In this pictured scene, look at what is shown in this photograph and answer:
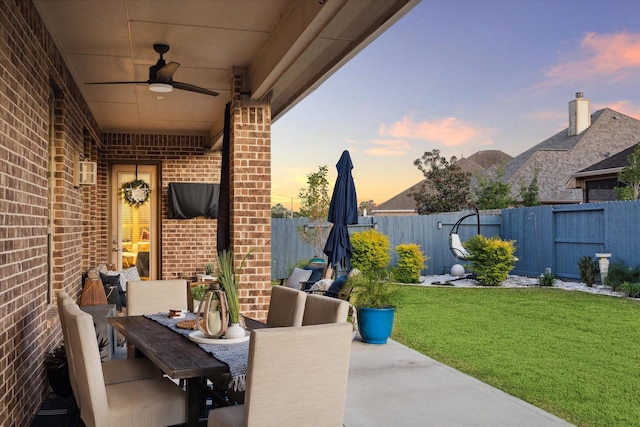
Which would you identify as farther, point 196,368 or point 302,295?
point 302,295

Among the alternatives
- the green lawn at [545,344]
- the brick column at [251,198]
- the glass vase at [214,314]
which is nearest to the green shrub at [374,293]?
the green lawn at [545,344]

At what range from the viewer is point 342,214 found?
8.02m

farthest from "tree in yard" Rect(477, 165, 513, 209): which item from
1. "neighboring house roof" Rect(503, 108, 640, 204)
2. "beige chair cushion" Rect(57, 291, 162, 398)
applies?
"beige chair cushion" Rect(57, 291, 162, 398)

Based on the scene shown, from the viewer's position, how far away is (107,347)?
199 inches

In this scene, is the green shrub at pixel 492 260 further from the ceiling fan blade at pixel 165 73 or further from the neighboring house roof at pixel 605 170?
the ceiling fan blade at pixel 165 73

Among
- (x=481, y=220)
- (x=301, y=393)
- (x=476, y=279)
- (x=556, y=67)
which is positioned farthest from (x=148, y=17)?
(x=556, y=67)

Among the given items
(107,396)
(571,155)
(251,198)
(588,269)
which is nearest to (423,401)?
(107,396)

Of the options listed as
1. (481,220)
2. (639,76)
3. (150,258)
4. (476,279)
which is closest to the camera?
(150,258)

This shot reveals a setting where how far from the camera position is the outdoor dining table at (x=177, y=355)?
2.70m

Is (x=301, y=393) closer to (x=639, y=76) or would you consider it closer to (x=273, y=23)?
(x=273, y=23)

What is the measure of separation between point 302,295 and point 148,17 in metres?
2.46

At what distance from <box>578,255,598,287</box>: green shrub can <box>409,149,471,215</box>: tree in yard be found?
44.9ft

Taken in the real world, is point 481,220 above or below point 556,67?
below

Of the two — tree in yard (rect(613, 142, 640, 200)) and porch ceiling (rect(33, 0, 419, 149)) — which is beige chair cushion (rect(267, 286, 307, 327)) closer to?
porch ceiling (rect(33, 0, 419, 149))
